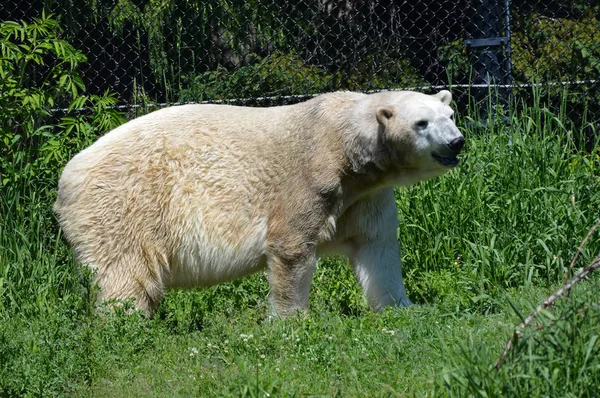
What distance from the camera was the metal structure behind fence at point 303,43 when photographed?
25.7 ft

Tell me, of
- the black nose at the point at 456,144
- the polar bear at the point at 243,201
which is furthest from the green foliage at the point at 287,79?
the black nose at the point at 456,144

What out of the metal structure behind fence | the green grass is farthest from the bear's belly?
the metal structure behind fence

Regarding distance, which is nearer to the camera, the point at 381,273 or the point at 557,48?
the point at 381,273

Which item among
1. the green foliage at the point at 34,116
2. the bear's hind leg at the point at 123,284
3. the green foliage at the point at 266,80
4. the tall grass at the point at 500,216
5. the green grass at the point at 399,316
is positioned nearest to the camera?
the green grass at the point at 399,316

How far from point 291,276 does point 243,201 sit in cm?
55

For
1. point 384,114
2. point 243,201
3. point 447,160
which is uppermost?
point 384,114

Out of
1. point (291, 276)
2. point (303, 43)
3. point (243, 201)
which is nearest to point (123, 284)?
point (243, 201)

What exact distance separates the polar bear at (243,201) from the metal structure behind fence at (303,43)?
2.05 m

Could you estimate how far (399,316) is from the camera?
4859 mm

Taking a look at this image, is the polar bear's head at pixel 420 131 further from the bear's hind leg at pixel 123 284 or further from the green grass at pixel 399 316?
the bear's hind leg at pixel 123 284

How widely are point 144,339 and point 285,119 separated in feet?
5.44

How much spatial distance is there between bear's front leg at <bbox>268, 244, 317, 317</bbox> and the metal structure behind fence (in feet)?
8.15

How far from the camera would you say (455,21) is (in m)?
7.75

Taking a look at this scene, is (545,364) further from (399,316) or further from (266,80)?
(266,80)
